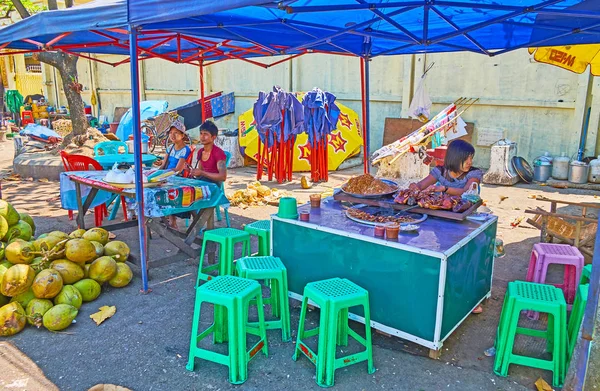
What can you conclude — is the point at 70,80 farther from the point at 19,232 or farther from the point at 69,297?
the point at 69,297

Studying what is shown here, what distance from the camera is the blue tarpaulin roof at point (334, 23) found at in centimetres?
355

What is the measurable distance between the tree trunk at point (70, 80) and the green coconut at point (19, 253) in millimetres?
7439

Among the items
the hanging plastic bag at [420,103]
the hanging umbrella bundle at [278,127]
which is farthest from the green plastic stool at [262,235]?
the hanging plastic bag at [420,103]

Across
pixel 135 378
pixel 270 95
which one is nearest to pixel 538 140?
pixel 270 95

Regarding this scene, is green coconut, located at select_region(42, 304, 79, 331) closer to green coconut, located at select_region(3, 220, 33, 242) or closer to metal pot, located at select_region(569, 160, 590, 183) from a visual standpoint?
green coconut, located at select_region(3, 220, 33, 242)

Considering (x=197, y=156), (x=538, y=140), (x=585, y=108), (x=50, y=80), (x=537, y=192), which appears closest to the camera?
(x=197, y=156)

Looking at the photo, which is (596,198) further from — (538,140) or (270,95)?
(270,95)

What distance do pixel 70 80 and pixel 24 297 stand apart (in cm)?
810

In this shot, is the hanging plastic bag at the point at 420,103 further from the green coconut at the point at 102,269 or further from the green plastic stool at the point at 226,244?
the green coconut at the point at 102,269

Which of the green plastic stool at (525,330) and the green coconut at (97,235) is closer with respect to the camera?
the green plastic stool at (525,330)

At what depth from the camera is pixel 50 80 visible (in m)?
22.2

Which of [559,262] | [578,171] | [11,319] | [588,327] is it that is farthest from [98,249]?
[578,171]

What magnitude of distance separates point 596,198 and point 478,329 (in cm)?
581

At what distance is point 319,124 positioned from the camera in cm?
938
